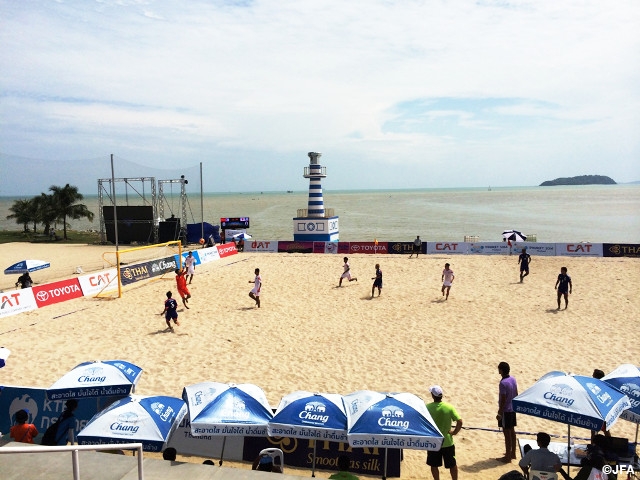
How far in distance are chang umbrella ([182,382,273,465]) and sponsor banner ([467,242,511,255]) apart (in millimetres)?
23998

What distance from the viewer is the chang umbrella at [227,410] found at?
562 cm

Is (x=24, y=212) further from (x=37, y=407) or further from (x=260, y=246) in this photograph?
(x=37, y=407)

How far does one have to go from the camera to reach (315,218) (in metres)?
35.5

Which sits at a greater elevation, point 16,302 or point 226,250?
point 226,250

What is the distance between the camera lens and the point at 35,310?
15.9 meters

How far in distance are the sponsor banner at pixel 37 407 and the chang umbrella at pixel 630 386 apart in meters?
7.21

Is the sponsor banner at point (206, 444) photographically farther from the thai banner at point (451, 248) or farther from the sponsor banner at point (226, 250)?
the thai banner at point (451, 248)

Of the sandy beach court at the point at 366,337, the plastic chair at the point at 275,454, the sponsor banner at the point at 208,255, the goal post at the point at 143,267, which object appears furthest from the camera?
the sponsor banner at the point at 208,255

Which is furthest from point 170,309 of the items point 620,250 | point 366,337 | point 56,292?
point 620,250

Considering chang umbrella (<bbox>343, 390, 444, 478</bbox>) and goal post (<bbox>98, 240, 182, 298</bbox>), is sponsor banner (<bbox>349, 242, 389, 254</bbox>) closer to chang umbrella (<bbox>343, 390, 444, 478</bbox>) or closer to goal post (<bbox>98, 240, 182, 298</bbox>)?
goal post (<bbox>98, 240, 182, 298</bbox>)

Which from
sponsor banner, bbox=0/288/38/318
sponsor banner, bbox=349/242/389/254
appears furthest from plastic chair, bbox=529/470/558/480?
sponsor banner, bbox=349/242/389/254

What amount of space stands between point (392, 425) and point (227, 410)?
2.00m

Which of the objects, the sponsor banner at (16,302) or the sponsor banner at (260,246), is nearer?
the sponsor banner at (16,302)

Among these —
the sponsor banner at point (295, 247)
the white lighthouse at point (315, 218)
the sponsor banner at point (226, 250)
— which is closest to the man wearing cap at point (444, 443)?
the sponsor banner at point (226, 250)
